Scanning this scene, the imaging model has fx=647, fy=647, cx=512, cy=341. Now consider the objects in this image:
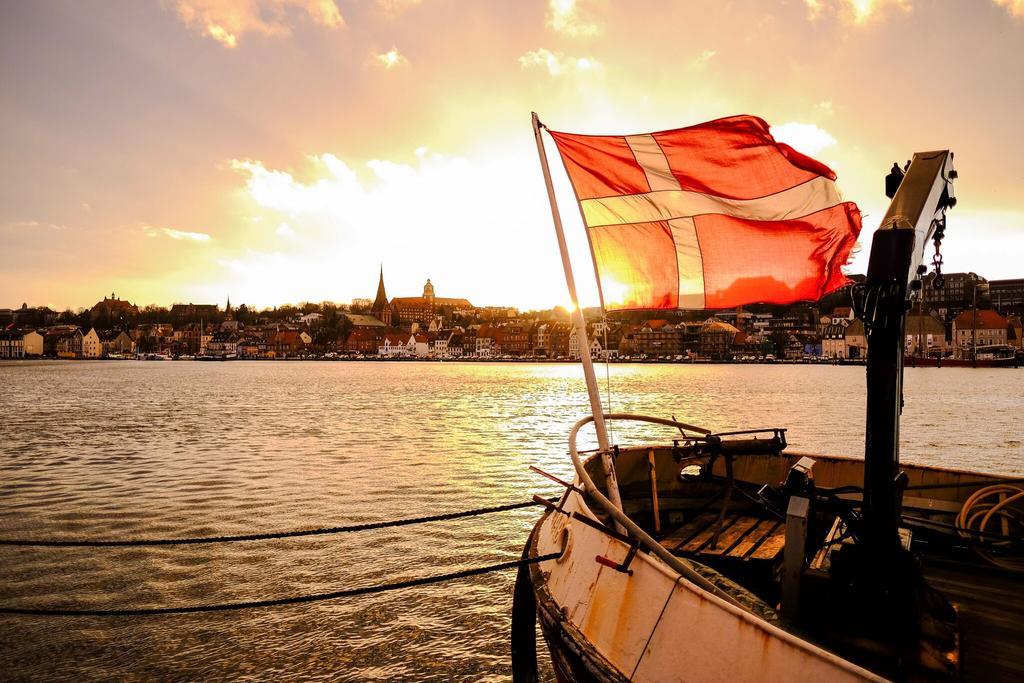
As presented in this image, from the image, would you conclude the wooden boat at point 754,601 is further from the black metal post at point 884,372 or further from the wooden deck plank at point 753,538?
the black metal post at point 884,372

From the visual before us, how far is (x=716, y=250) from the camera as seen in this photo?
616 centimetres

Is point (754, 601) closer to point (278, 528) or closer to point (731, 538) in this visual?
point (731, 538)

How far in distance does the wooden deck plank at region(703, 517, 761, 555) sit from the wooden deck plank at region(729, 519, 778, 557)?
0.06m

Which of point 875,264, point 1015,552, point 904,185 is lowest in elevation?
point 1015,552

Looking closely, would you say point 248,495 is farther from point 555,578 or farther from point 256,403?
point 256,403

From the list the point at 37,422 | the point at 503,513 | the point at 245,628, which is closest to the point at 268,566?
the point at 245,628

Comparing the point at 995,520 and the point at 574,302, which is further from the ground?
the point at 574,302

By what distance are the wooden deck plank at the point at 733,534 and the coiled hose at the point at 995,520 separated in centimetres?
214

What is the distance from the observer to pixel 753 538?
24.1 feet

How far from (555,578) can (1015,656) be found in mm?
3622

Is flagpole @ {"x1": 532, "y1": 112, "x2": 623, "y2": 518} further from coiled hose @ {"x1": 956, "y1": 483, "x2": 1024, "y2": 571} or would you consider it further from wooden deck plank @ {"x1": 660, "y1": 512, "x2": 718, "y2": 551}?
coiled hose @ {"x1": 956, "y1": 483, "x2": 1024, "y2": 571}

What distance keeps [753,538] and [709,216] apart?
3737 mm

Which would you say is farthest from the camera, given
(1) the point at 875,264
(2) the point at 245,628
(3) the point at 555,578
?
(2) the point at 245,628

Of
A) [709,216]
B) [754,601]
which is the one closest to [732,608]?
[754,601]
